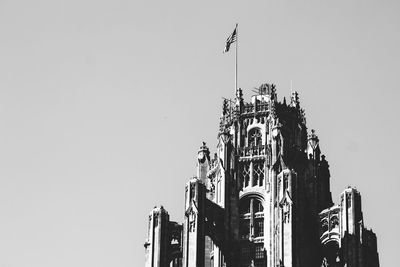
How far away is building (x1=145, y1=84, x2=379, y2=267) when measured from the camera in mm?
132250

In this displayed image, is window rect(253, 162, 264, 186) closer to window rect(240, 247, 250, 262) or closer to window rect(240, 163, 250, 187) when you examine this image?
window rect(240, 163, 250, 187)

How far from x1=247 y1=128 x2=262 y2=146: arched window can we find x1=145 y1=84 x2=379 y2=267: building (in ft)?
0.36

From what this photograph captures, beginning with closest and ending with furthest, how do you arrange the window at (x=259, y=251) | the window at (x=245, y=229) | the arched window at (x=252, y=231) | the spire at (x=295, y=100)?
the window at (x=259, y=251)
the arched window at (x=252, y=231)
the window at (x=245, y=229)
the spire at (x=295, y=100)

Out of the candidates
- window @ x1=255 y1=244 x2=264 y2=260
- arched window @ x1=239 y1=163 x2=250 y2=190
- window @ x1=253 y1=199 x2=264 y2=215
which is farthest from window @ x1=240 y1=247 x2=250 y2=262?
arched window @ x1=239 y1=163 x2=250 y2=190

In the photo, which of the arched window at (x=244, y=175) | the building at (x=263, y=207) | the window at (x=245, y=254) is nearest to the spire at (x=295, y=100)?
the building at (x=263, y=207)

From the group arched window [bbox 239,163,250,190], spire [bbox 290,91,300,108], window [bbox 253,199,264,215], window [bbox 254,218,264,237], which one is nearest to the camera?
window [bbox 254,218,264,237]

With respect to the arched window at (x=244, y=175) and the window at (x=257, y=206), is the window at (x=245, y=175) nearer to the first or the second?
the arched window at (x=244, y=175)

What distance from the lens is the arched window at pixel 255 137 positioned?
474 feet

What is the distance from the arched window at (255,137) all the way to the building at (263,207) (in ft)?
0.36

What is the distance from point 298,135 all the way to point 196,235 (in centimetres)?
2007

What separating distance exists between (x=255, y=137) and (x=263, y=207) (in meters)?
9.46

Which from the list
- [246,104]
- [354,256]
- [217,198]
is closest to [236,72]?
[246,104]

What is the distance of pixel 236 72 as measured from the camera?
152 m

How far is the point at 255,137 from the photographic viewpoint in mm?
145125
